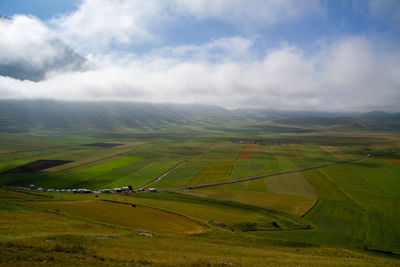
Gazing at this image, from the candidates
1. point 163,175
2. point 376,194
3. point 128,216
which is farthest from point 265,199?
point 163,175

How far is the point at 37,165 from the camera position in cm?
10288

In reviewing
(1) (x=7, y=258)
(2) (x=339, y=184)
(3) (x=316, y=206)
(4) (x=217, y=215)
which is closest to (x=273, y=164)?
(2) (x=339, y=184)

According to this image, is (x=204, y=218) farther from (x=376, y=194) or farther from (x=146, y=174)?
(x=376, y=194)

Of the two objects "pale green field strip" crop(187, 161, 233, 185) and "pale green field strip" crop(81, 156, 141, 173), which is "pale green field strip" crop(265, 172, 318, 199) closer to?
"pale green field strip" crop(187, 161, 233, 185)

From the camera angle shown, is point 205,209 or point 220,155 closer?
point 205,209

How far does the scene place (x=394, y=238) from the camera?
40781mm

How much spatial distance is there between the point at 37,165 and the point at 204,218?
95111 mm

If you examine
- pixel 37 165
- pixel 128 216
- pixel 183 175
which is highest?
pixel 37 165

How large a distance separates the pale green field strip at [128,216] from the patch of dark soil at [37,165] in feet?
195

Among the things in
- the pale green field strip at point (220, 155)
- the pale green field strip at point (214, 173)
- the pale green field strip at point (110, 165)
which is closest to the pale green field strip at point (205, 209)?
the pale green field strip at point (214, 173)

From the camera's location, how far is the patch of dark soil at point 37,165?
306 ft

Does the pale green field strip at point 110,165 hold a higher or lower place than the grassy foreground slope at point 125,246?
lower

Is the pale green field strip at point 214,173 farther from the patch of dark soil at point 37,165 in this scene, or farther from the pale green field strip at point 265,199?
the patch of dark soil at point 37,165

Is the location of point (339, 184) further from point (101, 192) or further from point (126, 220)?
point (101, 192)
